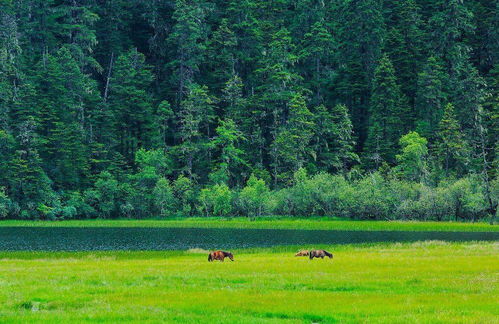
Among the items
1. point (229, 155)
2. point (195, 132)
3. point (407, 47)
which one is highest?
point (407, 47)

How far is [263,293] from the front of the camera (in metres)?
20.6

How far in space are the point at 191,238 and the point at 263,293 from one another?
150ft

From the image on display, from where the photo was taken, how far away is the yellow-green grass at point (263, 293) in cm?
1609

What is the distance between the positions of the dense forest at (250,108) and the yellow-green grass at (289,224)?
3.36 meters

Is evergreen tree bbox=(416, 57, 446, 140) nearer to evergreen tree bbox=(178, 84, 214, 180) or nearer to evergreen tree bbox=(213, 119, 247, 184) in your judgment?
evergreen tree bbox=(213, 119, 247, 184)

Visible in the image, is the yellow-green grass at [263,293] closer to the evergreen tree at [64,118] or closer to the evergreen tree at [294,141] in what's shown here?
the evergreen tree at [294,141]

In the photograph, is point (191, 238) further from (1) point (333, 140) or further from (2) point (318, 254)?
(1) point (333, 140)

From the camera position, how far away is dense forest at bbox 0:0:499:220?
9544cm

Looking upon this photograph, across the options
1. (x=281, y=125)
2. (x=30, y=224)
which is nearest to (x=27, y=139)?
(x=30, y=224)

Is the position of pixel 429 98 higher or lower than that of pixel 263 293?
higher

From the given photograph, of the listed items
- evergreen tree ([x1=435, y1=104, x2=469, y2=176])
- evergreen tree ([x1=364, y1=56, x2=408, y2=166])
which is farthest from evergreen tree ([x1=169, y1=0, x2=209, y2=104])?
evergreen tree ([x1=435, y1=104, x2=469, y2=176])

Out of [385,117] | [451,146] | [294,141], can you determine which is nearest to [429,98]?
[385,117]

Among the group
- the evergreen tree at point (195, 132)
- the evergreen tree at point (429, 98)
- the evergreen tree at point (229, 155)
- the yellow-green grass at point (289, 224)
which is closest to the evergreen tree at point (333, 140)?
the evergreen tree at point (429, 98)

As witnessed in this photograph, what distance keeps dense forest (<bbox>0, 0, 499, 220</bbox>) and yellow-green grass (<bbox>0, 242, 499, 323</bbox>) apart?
59.3 metres
